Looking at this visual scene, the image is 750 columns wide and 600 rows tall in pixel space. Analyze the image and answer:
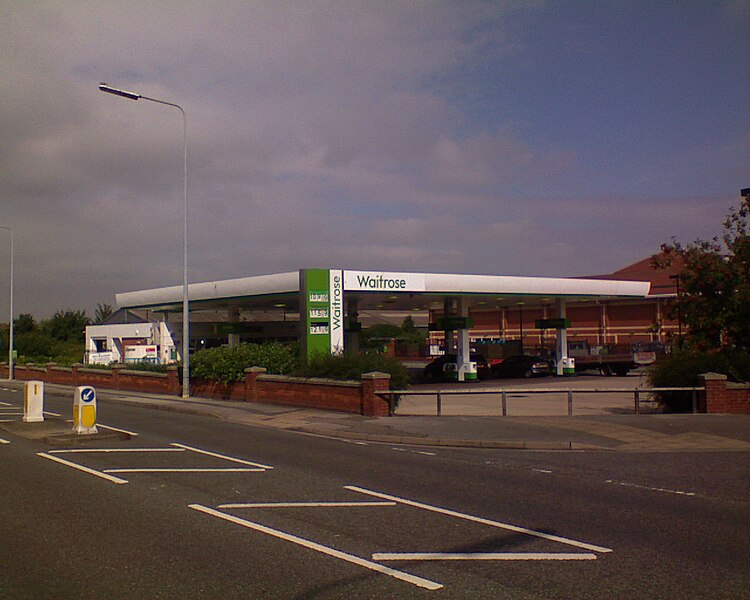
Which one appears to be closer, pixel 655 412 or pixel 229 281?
pixel 655 412

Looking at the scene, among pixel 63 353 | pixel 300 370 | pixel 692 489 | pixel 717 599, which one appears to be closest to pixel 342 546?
pixel 717 599

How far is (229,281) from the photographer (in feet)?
114

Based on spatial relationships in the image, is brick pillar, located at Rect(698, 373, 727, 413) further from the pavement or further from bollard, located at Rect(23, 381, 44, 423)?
bollard, located at Rect(23, 381, 44, 423)

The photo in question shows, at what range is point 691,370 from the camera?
20.2 meters

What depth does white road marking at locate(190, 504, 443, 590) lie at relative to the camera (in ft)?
20.6

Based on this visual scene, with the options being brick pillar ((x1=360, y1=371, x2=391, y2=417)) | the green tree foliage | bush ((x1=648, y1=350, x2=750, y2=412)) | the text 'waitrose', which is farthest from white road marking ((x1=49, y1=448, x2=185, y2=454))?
the green tree foliage

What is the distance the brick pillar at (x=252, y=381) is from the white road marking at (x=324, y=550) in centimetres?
1678

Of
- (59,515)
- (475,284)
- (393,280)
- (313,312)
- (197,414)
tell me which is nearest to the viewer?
(59,515)

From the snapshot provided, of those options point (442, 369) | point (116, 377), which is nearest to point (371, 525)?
point (116, 377)

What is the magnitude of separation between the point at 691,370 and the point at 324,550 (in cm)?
1585

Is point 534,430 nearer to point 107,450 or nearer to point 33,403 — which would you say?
point 107,450

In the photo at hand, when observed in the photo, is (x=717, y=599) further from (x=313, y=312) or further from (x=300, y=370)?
(x=313, y=312)

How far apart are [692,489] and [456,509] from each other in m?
3.65

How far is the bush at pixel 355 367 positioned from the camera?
910 inches
